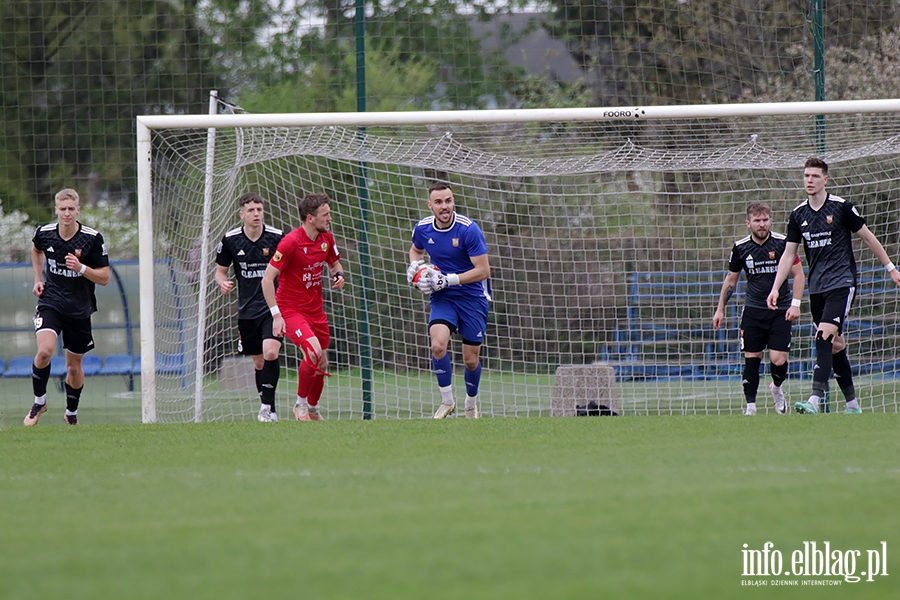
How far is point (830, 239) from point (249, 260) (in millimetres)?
5165

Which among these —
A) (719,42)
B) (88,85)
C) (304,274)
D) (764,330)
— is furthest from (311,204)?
(88,85)

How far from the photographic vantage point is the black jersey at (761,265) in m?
9.56

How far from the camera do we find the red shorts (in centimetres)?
875

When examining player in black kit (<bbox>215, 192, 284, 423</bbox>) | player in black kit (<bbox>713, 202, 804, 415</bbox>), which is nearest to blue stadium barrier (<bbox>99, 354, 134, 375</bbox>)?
player in black kit (<bbox>215, 192, 284, 423</bbox>)

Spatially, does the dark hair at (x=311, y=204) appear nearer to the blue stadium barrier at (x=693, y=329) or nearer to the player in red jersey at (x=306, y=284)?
the player in red jersey at (x=306, y=284)

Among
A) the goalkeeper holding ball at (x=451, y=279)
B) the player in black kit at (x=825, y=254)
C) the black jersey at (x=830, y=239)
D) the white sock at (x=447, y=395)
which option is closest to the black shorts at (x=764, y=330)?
the player in black kit at (x=825, y=254)

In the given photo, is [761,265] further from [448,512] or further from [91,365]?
[91,365]

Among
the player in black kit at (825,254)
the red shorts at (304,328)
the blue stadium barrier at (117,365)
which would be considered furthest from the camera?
the blue stadium barrier at (117,365)

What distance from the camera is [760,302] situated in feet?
31.6

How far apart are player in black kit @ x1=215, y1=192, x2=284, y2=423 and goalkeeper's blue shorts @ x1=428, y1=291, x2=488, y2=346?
1.54 m

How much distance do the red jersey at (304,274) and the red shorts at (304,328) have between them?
0.18 feet

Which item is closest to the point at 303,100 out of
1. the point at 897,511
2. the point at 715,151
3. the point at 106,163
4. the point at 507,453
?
Result: the point at 106,163

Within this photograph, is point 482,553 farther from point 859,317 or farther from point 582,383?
point 859,317

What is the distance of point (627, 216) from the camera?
12766mm
